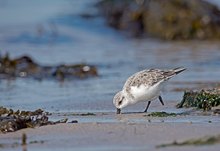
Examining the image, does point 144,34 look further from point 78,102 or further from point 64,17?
point 78,102

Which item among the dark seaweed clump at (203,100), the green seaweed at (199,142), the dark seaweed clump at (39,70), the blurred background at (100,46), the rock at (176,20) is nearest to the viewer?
the green seaweed at (199,142)

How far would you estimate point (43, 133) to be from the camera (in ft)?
19.9

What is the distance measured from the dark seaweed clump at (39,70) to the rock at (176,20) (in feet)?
16.5

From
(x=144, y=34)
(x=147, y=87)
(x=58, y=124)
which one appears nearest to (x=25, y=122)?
(x=58, y=124)

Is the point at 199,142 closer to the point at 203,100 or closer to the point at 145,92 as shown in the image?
the point at 203,100


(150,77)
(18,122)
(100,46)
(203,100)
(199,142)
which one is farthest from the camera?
(100,46)

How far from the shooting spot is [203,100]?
7.19 metres

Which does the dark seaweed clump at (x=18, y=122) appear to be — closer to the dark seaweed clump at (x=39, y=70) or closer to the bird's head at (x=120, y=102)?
the bird's head at (x=120, y=102)

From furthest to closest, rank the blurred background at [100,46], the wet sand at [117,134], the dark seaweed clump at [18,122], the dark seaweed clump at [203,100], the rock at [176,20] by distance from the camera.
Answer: the rock at [176,20], the blurred background at [100,46], the dark seaweed clump at [203,100], the dark seaweed clump at [18,122], the wet sand at [117,134]

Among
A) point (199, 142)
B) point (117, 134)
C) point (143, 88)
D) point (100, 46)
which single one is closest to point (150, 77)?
point (143, 88)

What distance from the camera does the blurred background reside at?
940cm

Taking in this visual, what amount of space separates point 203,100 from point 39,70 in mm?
5063

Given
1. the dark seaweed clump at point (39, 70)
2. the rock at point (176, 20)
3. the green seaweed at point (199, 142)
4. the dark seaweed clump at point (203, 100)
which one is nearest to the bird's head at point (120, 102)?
the dark seaweed clump at point (203, 100)

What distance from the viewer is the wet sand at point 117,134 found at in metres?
5.45
